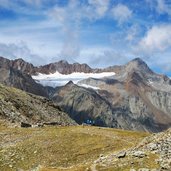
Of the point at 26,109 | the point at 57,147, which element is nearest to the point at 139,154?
the point at 57,147

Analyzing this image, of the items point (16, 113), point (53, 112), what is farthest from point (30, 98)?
point (16, 113)

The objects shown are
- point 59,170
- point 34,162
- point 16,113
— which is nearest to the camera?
point 59,170

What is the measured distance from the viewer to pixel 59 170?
49.8 m

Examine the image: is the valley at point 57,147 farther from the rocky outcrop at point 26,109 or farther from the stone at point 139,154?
the rocky outcrop at point 26,109

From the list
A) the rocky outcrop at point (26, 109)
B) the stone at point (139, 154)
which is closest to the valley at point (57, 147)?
the stone at point (139, 154)

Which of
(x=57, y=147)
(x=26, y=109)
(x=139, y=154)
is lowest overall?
(x=57, y=147)

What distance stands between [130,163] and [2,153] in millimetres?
29743

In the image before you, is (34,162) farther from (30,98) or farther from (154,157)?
(30,98)

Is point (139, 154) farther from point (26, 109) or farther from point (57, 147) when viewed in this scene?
point (26, 109)

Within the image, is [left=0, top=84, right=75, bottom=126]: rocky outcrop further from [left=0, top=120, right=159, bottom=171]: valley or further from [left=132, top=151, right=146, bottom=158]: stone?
[left=132, top=151, right=146, bottom=158]: stone

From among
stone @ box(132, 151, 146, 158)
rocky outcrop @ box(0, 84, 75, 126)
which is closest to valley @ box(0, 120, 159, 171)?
stone @ box(132, 151, 146, 158)

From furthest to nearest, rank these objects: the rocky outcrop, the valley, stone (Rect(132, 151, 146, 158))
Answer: the rocky outcrop < the valley < stone (Rect(132, 151, 146, 158))

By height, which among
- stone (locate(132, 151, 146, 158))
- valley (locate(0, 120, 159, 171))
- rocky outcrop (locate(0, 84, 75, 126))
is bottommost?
valley (locate(0, 120, 159, 171))

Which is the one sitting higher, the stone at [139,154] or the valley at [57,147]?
the stone at [139,154]
